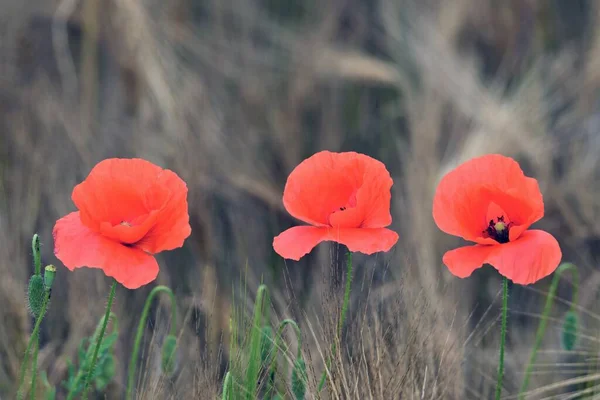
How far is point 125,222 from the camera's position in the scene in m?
0.78

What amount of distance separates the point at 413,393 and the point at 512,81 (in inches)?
58.7

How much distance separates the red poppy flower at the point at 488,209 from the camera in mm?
739

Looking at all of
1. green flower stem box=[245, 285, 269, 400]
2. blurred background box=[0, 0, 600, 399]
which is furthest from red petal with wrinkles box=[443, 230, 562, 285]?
blurred background box=[0, 0, 600, 399]

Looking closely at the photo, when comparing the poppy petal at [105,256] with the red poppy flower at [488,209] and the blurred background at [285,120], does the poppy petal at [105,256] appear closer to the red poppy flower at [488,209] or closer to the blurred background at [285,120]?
the red poppy flower at [488,209]

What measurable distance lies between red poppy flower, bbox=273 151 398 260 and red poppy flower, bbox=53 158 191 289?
3.3 inches

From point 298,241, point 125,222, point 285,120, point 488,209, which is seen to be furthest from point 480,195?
point 285,120

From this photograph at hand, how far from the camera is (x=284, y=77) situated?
215cm

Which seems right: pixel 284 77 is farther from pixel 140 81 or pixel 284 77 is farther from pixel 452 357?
pixel 452 357

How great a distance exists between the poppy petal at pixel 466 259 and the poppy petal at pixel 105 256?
21 centimetres

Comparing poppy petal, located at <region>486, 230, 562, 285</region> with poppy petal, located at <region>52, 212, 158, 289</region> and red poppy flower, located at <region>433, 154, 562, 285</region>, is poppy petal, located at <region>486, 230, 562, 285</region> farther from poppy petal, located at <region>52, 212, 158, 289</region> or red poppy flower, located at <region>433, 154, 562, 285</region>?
poppy petal, located at <region>52, 212, 158, 289</region>

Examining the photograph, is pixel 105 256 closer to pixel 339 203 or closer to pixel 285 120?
pixel 339 203

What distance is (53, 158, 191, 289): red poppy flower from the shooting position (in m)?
0.72

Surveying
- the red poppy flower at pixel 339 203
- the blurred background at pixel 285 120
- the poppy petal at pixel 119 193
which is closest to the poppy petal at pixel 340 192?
the red poppy flower at pixel 339 203

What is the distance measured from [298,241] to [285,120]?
1330mm
